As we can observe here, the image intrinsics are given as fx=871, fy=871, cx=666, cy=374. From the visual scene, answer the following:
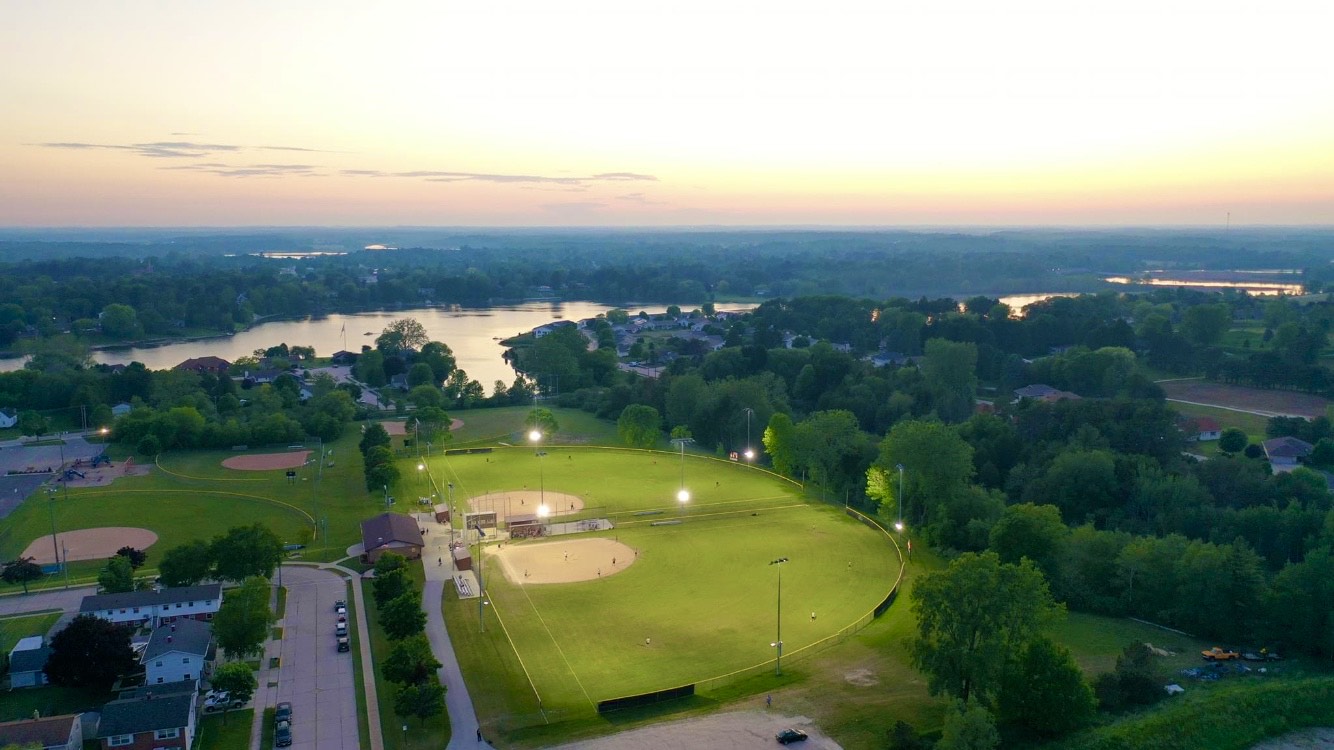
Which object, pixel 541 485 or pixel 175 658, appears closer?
pixel 175 658

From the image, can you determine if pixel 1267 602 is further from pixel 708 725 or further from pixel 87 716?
pixel 87 716

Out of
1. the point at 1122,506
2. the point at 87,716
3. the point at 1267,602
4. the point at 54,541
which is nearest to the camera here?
the point at 87,716

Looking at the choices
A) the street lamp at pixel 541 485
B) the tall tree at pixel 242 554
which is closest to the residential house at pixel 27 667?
the tall tree at pixel 242 554

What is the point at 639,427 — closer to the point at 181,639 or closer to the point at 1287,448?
the point at 181,639

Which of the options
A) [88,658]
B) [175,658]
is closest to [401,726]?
[175,658]

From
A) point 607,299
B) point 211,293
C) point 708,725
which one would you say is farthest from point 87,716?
point 607,299
